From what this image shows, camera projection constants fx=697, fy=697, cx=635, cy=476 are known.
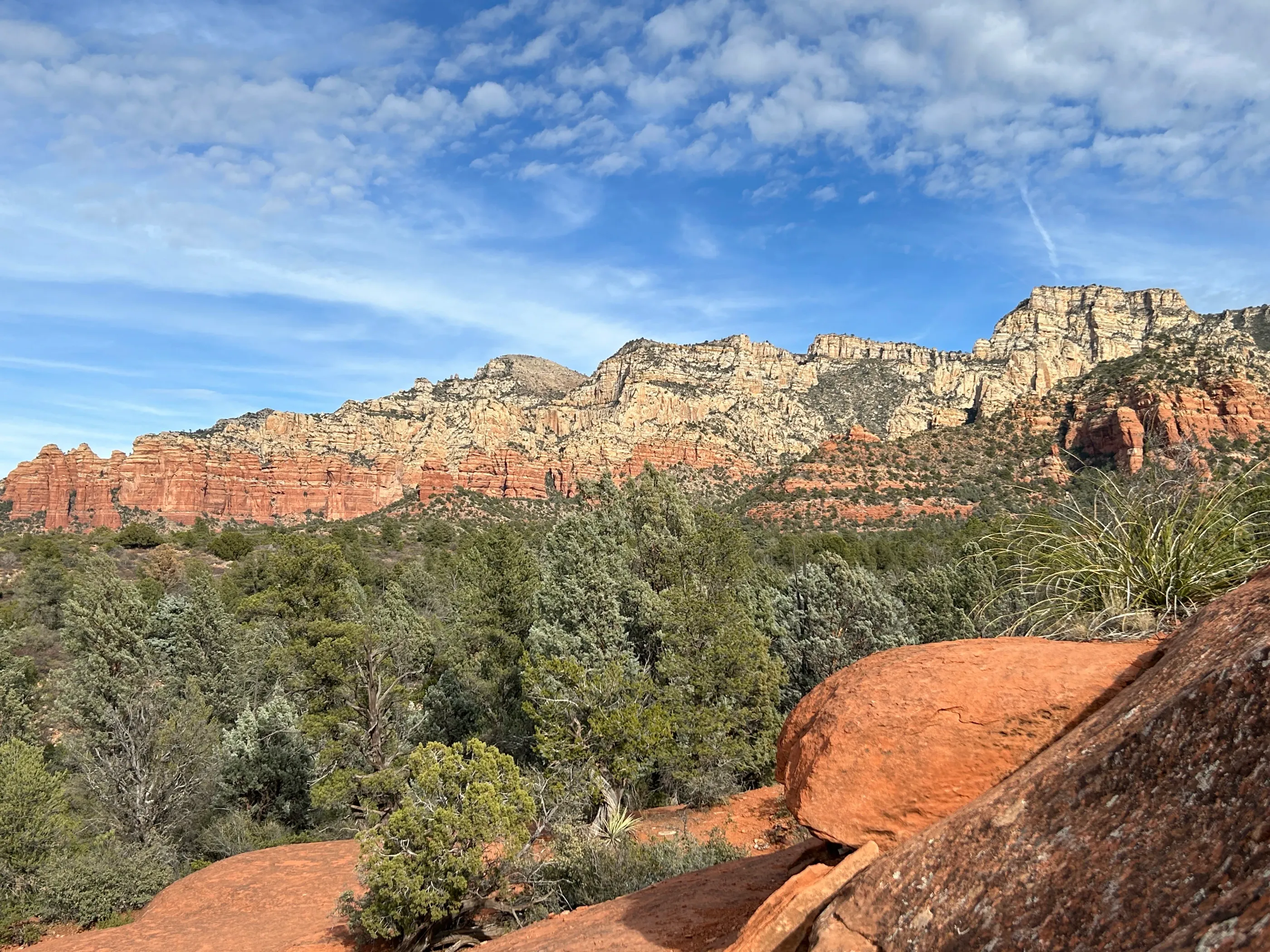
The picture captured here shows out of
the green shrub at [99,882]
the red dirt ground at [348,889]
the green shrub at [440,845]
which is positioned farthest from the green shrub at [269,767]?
the green shrub at [440,845]

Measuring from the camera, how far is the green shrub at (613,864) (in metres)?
10.2

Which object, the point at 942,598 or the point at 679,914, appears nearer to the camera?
the point at 679,914

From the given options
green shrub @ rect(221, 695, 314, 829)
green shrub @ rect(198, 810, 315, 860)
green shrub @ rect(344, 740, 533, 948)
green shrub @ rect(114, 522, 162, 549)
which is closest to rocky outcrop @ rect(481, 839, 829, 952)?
green shrub @ rect(344, 740, 533, 948)

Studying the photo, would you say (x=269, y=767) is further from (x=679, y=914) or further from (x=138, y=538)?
(x=138, y=538)

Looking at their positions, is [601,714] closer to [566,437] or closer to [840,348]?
[566,437]

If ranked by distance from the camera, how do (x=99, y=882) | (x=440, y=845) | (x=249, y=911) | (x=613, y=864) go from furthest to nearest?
(x=99, y=882) → (x=249, y=911) → (x=613, y=864) → (x=440, y=845)

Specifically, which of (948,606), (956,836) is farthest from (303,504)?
(956,836)

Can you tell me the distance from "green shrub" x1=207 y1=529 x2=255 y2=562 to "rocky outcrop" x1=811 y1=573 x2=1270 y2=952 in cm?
5676

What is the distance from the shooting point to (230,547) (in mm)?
52844

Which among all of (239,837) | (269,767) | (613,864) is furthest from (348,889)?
(269,767)

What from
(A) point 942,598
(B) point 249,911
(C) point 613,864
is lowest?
(B) point 249,911

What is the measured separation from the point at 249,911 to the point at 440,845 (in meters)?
7.19

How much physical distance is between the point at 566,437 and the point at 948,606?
102262mm

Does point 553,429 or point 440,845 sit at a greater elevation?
point 553,429
